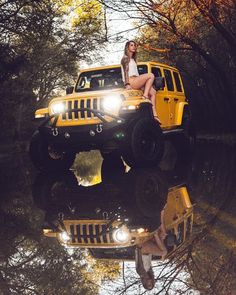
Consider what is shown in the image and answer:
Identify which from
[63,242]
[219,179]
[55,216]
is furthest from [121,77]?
[63,242]

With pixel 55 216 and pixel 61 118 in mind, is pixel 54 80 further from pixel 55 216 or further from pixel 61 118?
pixel 55 216

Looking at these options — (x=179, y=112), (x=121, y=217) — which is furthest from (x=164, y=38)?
(x=121, y=217)

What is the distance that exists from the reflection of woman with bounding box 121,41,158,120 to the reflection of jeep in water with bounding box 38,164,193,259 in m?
2.71

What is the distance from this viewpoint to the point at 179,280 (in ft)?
11.6

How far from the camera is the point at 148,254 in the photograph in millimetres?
3945

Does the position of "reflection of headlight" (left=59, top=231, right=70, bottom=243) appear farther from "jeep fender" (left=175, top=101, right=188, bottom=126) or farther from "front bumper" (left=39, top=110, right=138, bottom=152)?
"jeep fender" (left=175, top=101, right=188, bottom=126)

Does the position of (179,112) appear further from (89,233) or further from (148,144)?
(89,233)

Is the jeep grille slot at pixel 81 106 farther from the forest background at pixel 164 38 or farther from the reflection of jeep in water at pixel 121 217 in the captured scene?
the forest background at pixel 164 38

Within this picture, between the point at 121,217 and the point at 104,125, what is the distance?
4198 millimetres

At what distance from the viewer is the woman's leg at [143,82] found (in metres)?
10.3

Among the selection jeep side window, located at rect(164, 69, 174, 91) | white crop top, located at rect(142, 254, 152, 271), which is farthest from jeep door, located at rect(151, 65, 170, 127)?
white crop top, located at rect(142, 254, 152, 271)

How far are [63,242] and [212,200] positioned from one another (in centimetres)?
262

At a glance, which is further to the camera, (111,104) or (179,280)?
(111,104)

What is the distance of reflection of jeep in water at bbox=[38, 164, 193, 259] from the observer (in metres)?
4.45
